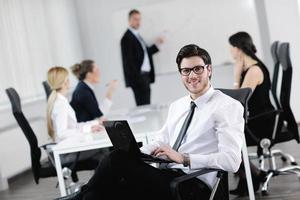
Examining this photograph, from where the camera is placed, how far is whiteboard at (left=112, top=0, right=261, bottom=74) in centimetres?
701

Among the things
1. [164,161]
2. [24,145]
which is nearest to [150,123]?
[164,161]

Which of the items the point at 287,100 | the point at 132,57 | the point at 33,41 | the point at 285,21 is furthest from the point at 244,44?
the point at 33,41

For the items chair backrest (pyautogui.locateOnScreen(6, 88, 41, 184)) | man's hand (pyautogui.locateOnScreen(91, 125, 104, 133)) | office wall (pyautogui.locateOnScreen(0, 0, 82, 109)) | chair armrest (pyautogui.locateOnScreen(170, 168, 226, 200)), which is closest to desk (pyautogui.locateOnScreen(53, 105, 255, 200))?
man's hand (pyautogui.locateOnScreen(91, 125, 104, 133))

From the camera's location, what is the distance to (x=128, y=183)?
8.63 ft

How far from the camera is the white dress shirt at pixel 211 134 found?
2639mm

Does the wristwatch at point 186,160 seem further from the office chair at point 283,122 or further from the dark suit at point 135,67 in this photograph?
the dark suit at point 135,67

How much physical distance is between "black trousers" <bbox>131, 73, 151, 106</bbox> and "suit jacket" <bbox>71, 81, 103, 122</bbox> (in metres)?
2.30

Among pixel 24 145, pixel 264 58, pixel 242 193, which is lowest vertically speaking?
pixel 242 193

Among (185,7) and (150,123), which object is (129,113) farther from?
(185,7)

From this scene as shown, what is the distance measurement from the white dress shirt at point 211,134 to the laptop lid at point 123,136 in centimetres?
25

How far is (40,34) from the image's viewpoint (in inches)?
272

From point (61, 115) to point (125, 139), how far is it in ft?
5.58

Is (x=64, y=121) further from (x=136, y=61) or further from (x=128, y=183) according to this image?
(x=136, y=61)

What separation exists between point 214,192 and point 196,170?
0.48 feet
